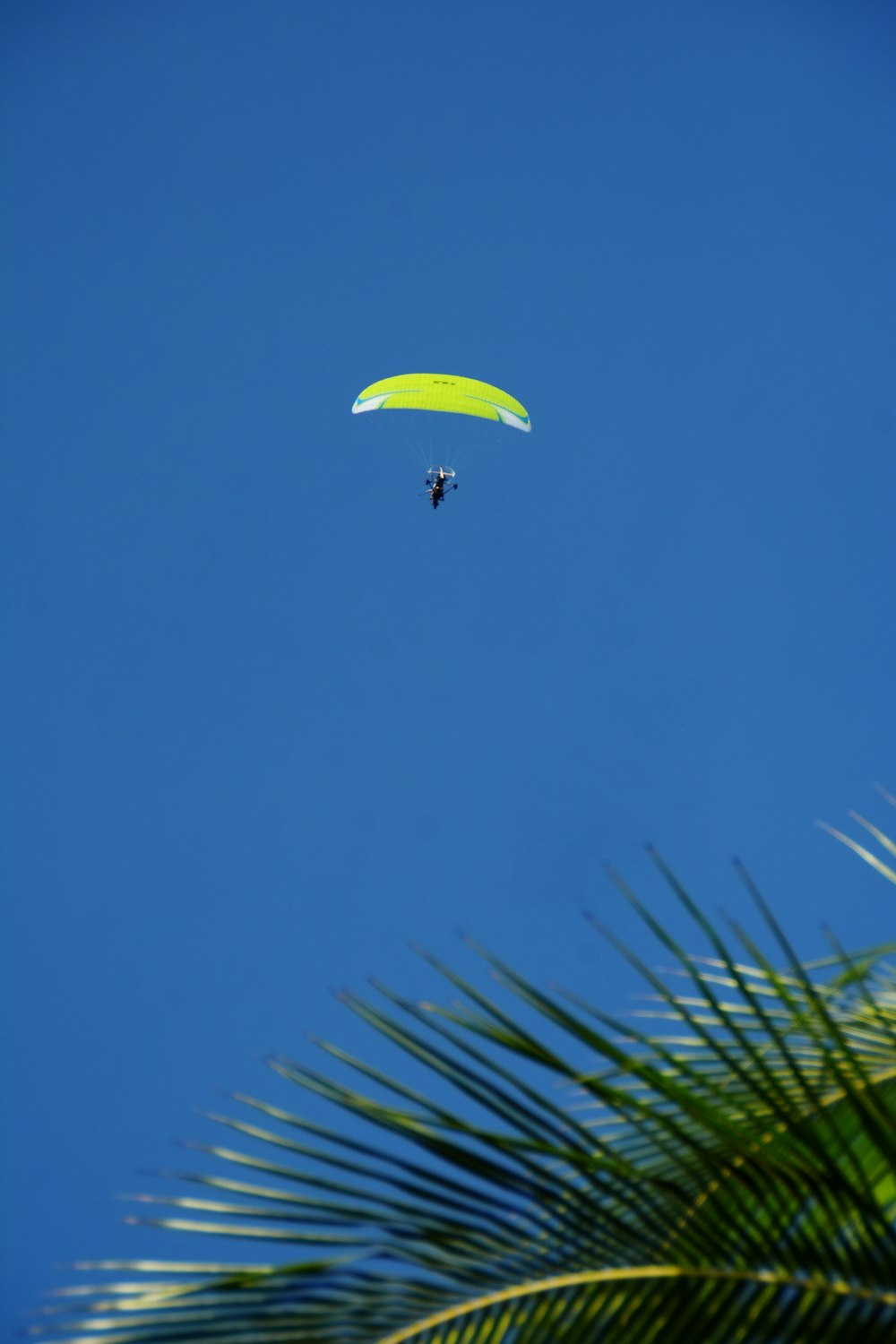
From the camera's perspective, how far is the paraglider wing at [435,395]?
37.1m

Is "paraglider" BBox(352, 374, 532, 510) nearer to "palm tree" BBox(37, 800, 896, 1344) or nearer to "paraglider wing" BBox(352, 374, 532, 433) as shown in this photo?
"paraglider wing" BBox(352, 374, 532, 433)

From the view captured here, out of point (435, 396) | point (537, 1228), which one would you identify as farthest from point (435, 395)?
point (537, 1228)

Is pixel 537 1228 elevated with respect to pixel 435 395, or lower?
lower

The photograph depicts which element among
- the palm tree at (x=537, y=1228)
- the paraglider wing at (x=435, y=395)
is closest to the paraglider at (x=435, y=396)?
the paraglider wing at (x=435, y=395)

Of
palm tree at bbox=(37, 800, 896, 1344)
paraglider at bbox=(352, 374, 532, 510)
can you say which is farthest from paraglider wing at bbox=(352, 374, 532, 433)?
palm tree at bbox=(37, 800, 896, 1344)

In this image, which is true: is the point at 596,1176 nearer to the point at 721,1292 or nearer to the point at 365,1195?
the point at 721,1292

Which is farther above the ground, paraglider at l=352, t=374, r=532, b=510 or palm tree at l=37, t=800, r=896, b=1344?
paraglider at l=352, t=374, r=532, b=510

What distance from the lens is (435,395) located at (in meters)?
37.2

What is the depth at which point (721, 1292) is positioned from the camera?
305cm

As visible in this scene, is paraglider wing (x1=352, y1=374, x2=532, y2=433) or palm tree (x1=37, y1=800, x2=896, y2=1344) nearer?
palm tree (x1=37, y1=800, x2=896, y2=1344)

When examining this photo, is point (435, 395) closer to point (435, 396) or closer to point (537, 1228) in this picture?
Result: point (435, 396)

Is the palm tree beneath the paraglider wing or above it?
beneath

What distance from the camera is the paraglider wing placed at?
3709 cm

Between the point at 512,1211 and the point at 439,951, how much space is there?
49619 millimetres
